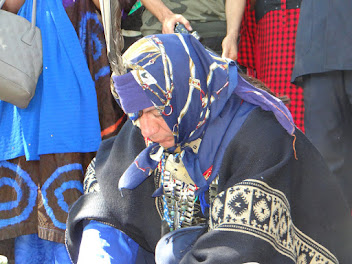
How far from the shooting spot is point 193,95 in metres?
2.27

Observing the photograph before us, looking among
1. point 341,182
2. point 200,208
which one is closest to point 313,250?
point 200,208

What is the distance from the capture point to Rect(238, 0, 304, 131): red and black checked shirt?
3.41 m

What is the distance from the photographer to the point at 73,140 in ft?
10.5

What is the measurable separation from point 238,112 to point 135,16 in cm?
132

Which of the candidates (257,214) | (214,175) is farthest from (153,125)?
(257,214)

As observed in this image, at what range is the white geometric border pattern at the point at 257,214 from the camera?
2115 mm

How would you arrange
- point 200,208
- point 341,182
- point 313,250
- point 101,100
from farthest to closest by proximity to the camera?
point 101,100
point 341,182
point 200,208
point 313,250

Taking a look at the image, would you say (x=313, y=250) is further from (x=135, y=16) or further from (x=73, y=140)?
(x=135, y=16)

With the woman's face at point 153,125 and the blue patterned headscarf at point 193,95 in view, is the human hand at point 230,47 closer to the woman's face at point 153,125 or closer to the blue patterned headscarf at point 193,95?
the blue patterned headscarf at point 193,95

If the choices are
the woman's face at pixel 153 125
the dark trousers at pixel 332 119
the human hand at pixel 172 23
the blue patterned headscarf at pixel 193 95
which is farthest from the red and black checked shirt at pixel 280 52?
the woman's face at pixel 153 125

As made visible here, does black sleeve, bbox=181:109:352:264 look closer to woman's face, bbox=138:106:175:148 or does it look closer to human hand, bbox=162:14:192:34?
woman's face, bbox=138:106:175:148

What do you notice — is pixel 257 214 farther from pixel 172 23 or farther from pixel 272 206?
pixel 172 23

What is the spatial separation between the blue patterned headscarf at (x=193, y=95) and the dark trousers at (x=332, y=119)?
82cm

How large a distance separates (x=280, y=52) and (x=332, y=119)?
557 millimetres
